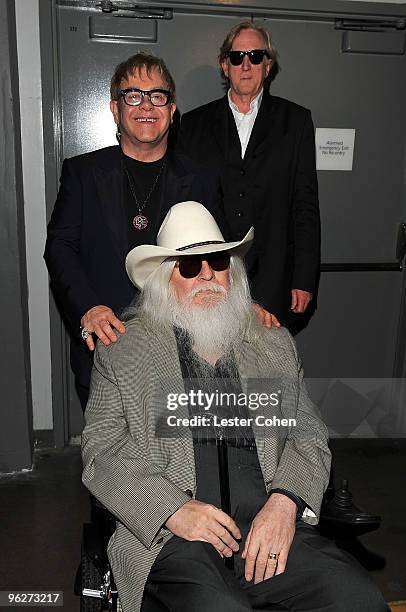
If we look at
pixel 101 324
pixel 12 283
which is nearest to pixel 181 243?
pixel 101 324

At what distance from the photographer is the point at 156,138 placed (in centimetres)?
251

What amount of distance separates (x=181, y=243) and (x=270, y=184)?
1.22 m

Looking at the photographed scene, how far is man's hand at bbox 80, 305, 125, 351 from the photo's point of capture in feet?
7.06

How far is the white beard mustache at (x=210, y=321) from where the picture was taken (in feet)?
7.18

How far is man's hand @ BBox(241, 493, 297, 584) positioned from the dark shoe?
0.12 meters

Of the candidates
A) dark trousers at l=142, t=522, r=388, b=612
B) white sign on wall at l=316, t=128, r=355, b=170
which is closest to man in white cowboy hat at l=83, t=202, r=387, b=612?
dark trousers at l=142, t=522, r=388, b=612

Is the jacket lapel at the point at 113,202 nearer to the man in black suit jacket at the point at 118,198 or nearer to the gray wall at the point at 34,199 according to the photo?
the man in black suit jacket at the point at 118,198

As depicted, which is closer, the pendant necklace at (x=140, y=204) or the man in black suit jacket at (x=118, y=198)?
the man in black suit jacket at (x=118, y=198)

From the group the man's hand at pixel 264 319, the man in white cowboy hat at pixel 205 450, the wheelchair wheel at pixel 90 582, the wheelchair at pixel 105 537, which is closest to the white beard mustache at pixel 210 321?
the man in white cowboy hat at pixel 205 450

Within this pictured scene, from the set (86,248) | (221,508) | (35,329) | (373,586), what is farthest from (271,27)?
(373,586)

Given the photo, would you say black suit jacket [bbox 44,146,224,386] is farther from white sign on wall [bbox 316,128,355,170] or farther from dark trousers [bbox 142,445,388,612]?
white sign on wall [bbox 316,128,355,170]

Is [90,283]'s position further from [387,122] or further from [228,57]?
[387,122]

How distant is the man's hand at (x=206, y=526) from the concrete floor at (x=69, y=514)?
3.63 feet

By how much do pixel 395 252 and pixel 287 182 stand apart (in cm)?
105
